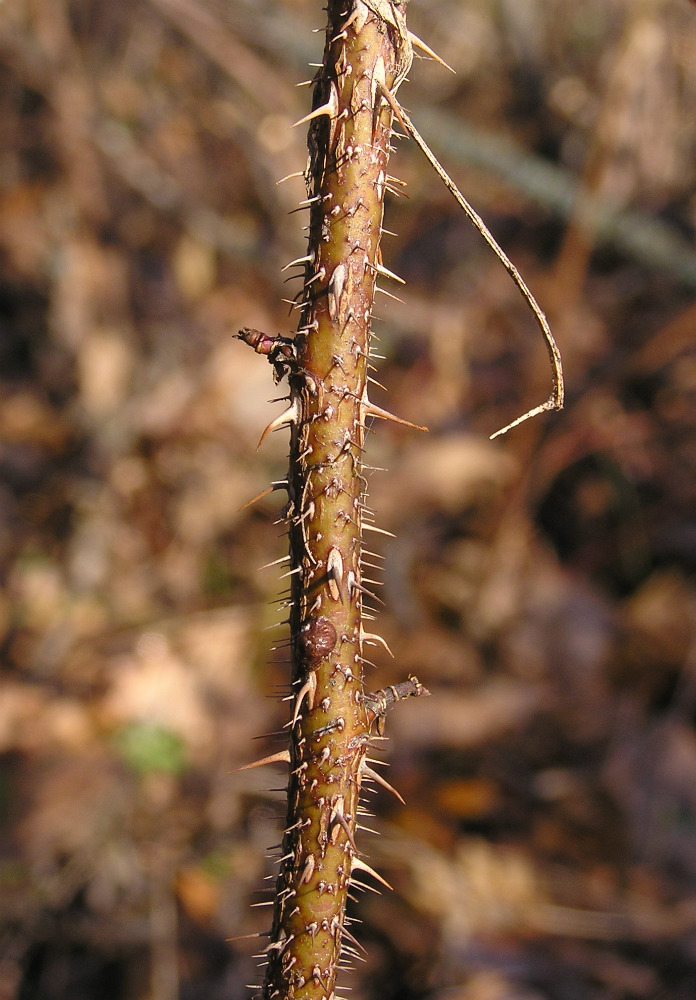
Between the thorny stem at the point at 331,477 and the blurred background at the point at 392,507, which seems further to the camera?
the blurred background at the point at 392,507

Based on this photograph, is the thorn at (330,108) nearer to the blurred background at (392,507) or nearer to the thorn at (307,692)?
the thorn at (307,692)

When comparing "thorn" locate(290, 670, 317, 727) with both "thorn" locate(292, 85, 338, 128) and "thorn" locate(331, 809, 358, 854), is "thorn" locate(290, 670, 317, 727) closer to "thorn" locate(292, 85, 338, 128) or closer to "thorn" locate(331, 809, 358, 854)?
"thorn" locate(331, 809, 358, 854)

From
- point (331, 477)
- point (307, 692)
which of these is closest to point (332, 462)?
point (331, 477)

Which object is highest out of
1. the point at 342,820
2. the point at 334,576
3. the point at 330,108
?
the point at 330,108

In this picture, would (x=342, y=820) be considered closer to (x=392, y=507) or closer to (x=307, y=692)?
(x=307, y=692)

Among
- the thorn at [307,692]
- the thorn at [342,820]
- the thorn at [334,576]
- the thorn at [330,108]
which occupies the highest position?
the thorn at [330,108]

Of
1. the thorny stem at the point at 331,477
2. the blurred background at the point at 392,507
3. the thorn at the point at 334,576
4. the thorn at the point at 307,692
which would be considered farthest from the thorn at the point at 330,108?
the blurred background at the point at 392,507

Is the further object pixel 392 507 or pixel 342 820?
pixel 392 507
